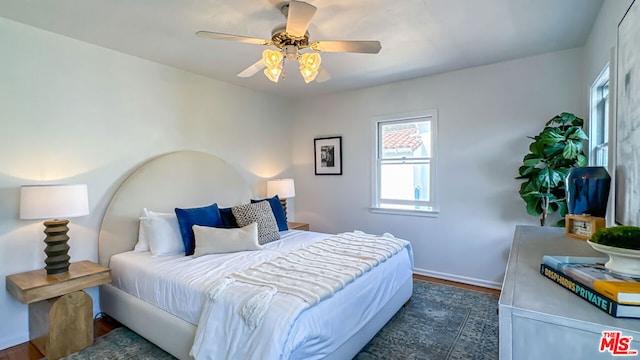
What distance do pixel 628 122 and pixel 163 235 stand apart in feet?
11.1

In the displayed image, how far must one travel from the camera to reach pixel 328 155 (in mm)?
4789

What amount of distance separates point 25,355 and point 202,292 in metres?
1.64

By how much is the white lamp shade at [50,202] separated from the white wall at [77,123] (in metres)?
0.37

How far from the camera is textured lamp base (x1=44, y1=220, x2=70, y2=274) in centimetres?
241

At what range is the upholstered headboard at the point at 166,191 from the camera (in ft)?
9.61

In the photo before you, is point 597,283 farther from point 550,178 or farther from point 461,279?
point 461,279

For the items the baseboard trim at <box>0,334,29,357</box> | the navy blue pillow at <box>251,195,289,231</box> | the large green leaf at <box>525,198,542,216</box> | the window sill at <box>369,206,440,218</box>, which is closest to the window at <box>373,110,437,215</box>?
the window sill at <box>369,206,440,218</box>

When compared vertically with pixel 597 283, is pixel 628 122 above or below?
above

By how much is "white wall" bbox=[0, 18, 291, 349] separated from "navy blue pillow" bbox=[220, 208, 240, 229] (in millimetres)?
1019

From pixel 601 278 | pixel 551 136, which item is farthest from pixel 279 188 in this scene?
pixel 601 278

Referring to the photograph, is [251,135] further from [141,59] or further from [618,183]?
[618,183]

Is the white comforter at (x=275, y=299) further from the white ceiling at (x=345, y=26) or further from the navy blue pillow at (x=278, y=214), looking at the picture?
the white ceiling at (x=345, y=26)

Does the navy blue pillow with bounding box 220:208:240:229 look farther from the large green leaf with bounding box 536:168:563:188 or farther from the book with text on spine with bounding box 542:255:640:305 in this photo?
the large green leaf with bounding box 536:168:563:188

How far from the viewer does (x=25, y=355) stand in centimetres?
233
